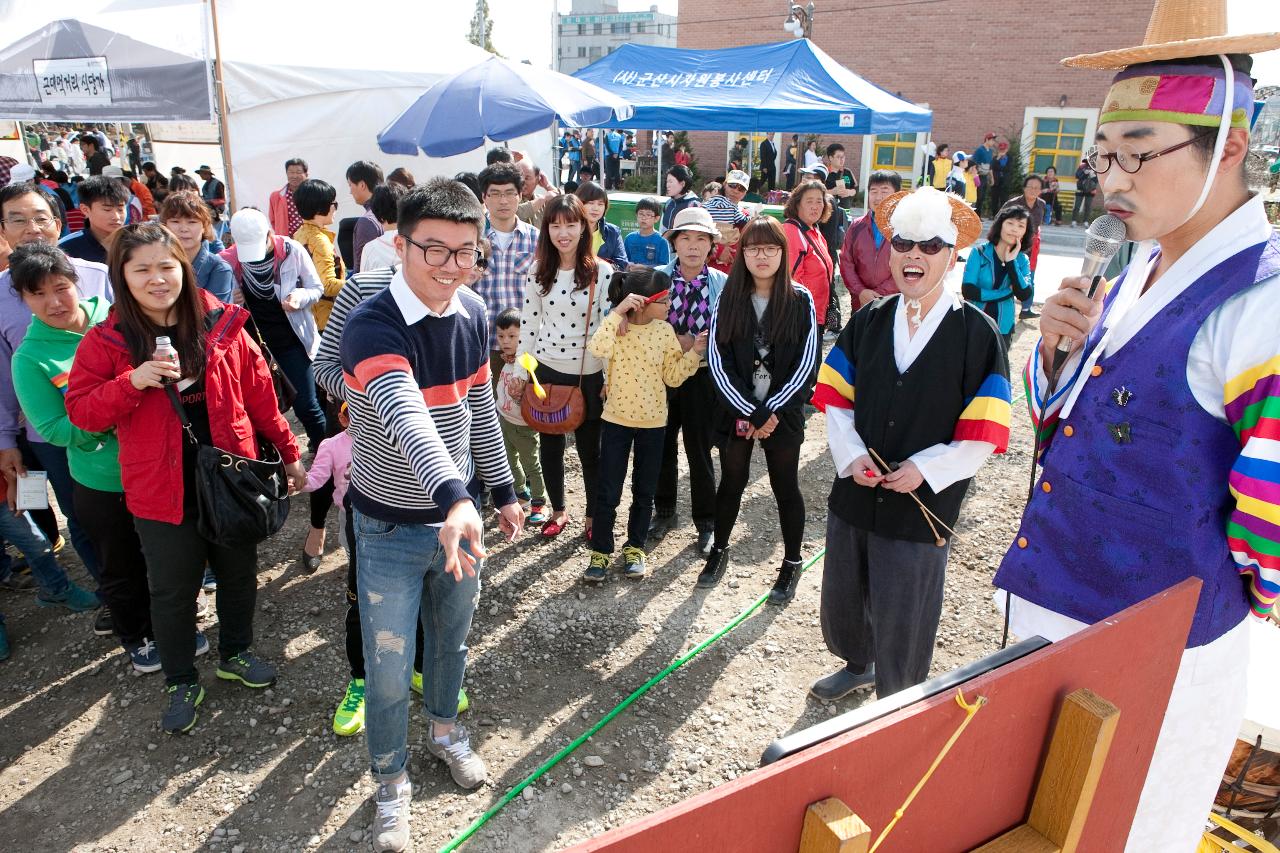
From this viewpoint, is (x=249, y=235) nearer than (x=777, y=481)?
No

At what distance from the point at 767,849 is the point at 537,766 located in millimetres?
2202

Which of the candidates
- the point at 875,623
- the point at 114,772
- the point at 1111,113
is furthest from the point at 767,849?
the point at 114,772

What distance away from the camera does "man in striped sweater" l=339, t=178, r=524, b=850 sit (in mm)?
2174

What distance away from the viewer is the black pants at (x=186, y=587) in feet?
9.66

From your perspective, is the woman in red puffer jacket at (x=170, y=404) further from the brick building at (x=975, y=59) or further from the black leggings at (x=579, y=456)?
the brick building at (x=975, y=59)

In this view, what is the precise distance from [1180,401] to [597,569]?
3012mm

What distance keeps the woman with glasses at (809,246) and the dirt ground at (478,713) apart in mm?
2072

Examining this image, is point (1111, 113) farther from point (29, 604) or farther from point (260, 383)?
point (29, 604)

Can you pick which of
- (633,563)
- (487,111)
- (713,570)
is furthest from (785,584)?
(487,111)

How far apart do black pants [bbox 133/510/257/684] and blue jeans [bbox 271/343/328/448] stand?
63.7 inches

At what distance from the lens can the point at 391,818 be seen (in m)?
2.64

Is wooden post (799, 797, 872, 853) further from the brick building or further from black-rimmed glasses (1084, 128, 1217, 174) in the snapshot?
the brick building

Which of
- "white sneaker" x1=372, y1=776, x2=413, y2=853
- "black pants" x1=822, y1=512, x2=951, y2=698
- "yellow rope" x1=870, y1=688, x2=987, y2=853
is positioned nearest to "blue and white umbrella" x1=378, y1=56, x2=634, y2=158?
"black pants" x1=822, y1=512, x2=951, y2=698

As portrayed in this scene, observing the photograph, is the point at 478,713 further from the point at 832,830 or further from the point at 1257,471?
the point at 1257,471
